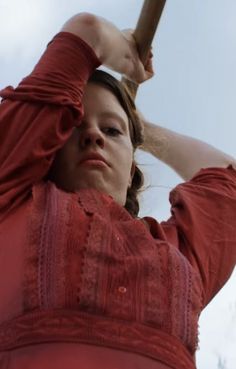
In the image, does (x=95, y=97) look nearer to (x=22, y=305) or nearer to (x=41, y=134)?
(x=41, y=134)

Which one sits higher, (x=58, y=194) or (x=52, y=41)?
(x=52, y=41)

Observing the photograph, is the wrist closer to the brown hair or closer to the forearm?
the brown hair

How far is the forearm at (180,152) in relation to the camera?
5.41ft

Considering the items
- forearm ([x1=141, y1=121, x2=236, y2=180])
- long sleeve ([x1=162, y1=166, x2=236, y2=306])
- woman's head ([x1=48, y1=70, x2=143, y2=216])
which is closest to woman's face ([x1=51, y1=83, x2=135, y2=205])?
woman's head ([x1=48, y1=70, x2=143, y2=216])

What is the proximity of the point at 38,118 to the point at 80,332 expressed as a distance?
371mm

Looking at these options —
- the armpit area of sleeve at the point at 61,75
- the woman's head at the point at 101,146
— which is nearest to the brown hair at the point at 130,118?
the woman's head at the point at 101,146

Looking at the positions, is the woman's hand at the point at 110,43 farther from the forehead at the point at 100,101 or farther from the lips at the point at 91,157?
the lips at the point at 91,157

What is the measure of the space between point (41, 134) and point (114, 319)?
0.34 m

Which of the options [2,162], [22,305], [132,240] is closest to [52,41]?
[2,162]

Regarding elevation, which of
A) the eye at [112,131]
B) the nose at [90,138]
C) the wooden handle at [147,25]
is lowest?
the nose at [90,138]

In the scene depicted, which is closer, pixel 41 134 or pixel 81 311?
pixel 81 311

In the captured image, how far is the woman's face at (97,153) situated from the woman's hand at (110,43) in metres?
0.06

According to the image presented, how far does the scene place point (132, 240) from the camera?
3.90ft

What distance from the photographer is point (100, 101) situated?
1398 millimetres
